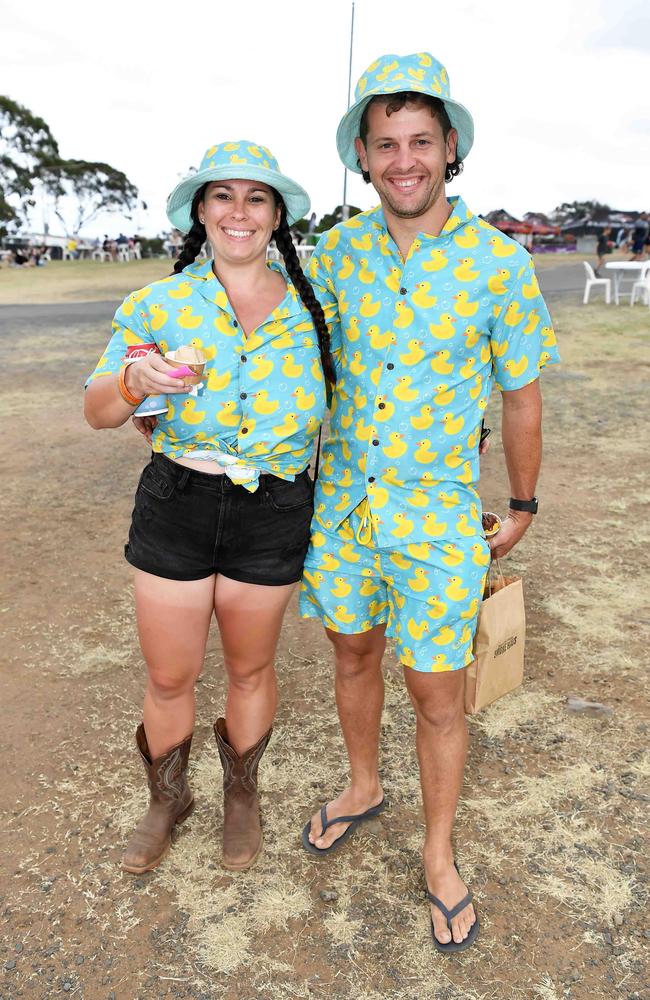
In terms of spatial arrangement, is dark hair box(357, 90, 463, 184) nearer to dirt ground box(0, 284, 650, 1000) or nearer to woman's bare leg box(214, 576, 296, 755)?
woman's bare leg box(214, 576, 296, 755)

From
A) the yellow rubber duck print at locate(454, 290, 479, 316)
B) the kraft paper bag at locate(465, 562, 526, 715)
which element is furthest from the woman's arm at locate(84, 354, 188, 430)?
the kraft paper bag at locate(465, 562, 526, 715)

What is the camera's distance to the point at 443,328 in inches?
88.7

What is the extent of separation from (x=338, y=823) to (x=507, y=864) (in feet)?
1.98

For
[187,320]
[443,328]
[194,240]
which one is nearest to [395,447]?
[443,328]

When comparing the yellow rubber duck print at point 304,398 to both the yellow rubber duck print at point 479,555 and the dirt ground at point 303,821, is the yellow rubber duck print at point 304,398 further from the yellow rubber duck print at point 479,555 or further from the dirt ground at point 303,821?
the dirt ground at point 303,821

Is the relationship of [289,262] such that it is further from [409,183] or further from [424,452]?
[424,452]

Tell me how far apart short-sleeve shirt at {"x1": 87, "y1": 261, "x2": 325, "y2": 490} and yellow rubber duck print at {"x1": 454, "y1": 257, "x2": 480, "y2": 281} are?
48cm

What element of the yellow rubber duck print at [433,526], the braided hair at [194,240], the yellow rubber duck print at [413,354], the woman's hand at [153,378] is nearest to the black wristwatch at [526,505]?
the yellow rubber duck print at [433,526]

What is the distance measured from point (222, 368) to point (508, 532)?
42.6 inches

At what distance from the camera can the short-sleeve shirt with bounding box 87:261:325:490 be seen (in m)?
2.26

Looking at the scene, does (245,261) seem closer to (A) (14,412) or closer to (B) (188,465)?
(B) (188,465)

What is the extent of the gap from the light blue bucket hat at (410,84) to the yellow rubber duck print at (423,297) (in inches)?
20.4

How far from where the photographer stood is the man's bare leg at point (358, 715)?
2.65 meters

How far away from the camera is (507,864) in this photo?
2777 mm
